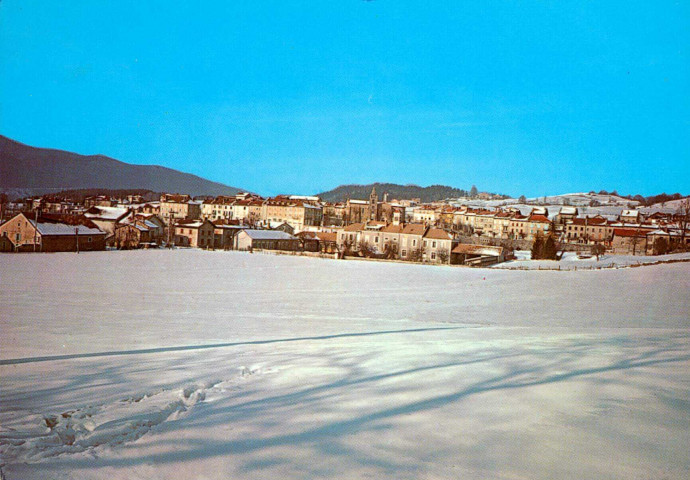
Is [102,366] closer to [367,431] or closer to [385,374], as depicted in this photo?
[385,374]

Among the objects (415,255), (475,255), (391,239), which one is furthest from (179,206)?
(475,255)

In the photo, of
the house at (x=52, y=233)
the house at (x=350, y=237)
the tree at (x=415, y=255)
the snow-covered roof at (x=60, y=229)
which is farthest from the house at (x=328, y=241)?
the snow-covered roof at (x=60, y=229)

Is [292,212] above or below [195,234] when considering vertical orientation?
above

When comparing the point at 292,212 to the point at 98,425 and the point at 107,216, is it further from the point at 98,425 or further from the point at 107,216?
the point at 98,425

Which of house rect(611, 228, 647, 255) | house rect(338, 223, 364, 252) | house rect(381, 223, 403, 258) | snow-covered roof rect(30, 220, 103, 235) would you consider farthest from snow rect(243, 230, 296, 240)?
house rect(611, 228, 647, 255)

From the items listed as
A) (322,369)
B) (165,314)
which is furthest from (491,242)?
(322,369)
